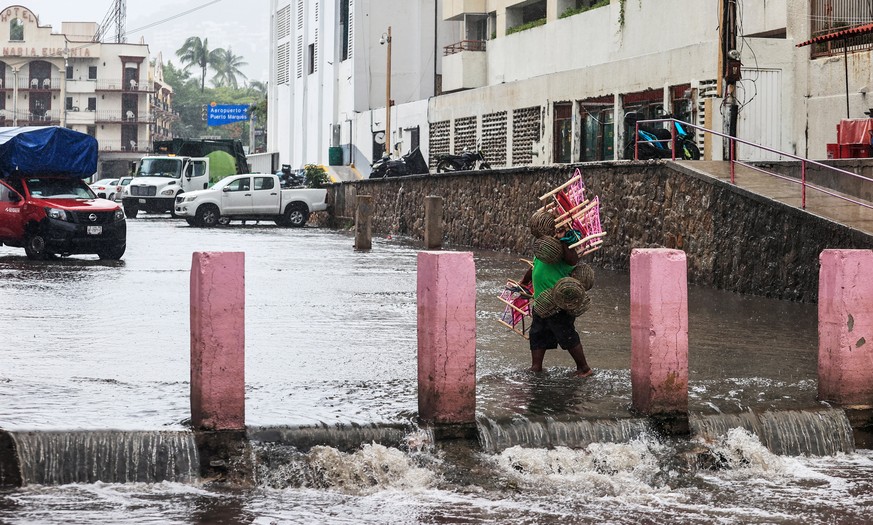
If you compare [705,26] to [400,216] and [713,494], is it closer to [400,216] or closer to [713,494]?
[400,216]

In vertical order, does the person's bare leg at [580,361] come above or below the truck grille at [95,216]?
below

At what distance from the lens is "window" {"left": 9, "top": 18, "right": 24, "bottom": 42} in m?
109

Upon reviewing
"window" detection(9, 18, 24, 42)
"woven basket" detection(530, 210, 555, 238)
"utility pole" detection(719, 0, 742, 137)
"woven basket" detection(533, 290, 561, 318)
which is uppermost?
"window" detection(9, 18, 24, 42)

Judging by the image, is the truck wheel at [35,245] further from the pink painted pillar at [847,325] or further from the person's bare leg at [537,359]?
the pink painted pillar at [847,325]

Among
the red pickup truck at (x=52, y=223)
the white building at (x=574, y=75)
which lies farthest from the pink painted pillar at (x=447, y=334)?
the red pickup truck at (x=52, y=223)

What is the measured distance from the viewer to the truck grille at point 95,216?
77.2 feet

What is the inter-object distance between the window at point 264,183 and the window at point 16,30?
74.1m

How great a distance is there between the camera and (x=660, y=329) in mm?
8617

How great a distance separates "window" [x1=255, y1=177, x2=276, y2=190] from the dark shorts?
3160 cm

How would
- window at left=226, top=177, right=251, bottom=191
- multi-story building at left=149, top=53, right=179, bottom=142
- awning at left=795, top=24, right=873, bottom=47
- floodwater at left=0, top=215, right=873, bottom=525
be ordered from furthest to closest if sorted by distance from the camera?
multi-story building at left=149, top=53, right=179, bottom=142 → window at left=226, top=177, right=251, bottom=191 → awning at left=795, top=24, right=873, bottom=47 → floodwater at left=0, top=215, right=873, bottom=525

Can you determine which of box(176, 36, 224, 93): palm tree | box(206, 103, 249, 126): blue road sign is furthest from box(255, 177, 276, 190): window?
box(176, 36, 224, 93): palm tree

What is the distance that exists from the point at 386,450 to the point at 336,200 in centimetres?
3581

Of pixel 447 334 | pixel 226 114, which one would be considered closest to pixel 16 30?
pixel 226 114

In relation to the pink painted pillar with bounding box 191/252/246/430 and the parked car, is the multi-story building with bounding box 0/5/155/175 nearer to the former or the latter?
the parked car
